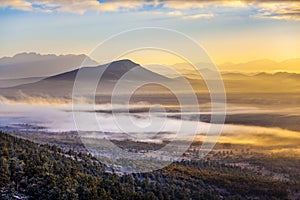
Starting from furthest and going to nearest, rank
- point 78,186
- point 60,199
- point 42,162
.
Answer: point 42,162 < point 78,186 < point 60,199

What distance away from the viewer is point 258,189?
14925 centimetres

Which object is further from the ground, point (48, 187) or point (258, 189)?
point (48, 187)

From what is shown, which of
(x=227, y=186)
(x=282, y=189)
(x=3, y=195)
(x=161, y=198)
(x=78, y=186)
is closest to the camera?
(x=3, y=195)

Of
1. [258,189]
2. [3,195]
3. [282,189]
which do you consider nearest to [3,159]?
[3,195]

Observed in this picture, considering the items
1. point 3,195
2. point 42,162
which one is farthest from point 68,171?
point 3,195

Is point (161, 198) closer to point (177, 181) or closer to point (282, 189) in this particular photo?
point (177, 181)

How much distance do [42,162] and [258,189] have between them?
7956 cm

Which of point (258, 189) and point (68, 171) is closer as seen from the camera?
point (68, 171)

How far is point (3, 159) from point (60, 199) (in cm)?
1609

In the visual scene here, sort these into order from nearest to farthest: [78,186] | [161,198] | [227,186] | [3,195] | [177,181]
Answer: [3,195] < [78,186] < [161,198] < [177,181] < [227,186]

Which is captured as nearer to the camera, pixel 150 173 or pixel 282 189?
pixel 150 173

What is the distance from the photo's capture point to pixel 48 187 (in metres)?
73.9

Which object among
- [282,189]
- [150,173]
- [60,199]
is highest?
[60,199]

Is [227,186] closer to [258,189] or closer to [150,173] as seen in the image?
[258,189]
